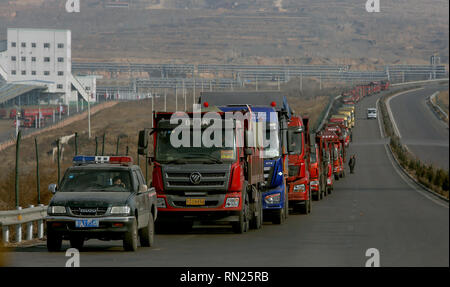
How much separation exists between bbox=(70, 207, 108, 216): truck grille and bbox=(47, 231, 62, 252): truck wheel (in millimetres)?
595

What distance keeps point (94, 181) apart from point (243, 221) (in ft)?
17.8

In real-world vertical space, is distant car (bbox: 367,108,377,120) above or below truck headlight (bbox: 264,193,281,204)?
above

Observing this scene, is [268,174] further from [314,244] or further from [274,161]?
[314,244]

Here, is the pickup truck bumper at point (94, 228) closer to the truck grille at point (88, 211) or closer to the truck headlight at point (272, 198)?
the truck grille at point (88, 211)

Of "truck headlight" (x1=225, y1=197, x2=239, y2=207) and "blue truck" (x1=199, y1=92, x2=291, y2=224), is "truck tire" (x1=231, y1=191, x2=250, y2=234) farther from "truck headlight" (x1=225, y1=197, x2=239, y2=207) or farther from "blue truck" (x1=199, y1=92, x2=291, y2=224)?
"blue truck" (x1=199, y1=92, x2=291, y2=224)

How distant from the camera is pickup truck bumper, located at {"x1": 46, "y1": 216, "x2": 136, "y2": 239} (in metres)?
17.2

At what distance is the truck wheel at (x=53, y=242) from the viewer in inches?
689

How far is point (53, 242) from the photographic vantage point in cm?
1767

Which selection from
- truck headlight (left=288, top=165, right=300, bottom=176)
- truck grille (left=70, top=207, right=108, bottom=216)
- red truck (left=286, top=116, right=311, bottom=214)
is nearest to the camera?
truck grille (left=70, top=207, right=108, bottom=216)

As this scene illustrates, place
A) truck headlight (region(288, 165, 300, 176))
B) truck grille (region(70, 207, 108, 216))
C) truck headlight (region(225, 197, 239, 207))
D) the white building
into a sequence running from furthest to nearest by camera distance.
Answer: the white building < truck headlight (region(288, 165, 300, 176)) < truck headlight (region(225, 197, 239, 207)) < truck grille (region(70, 207, 108, 216))

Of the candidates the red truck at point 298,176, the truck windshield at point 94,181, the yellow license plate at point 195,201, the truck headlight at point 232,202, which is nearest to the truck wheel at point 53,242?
the truck windshield at point 94,181

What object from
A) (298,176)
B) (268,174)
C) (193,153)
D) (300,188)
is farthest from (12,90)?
(193,153)

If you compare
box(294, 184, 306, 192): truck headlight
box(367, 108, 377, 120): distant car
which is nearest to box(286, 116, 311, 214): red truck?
box(294, 184, 306, 192): truck headlight

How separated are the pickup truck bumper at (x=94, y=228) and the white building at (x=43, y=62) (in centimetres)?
13900
